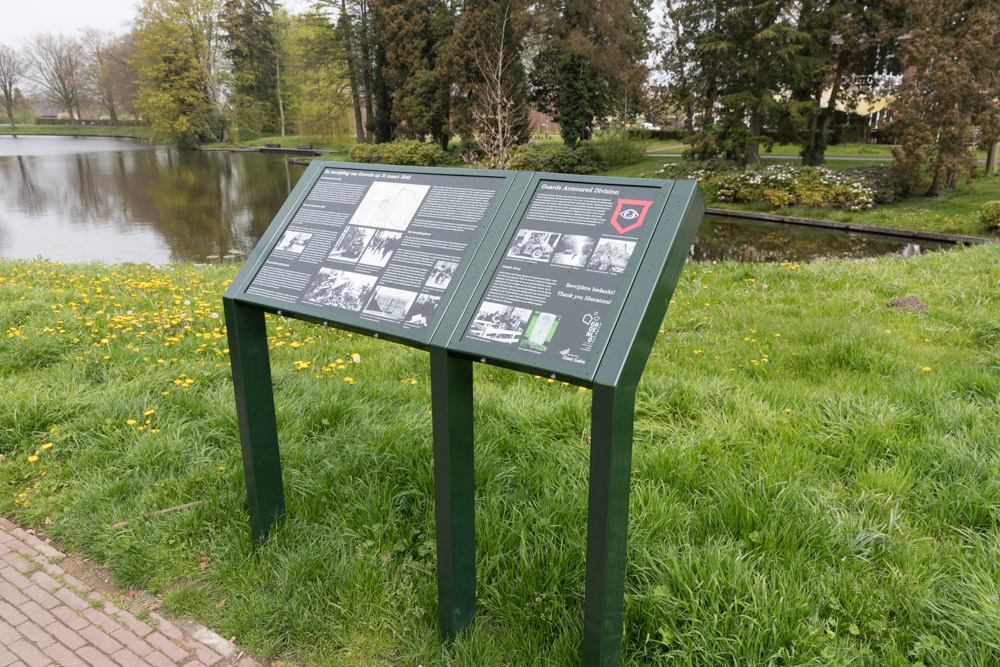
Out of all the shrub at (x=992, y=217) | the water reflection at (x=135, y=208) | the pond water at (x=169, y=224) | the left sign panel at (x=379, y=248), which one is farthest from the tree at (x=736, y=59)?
the left sign panel at (x=379, y=248)

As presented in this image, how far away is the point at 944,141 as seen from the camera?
18703mm

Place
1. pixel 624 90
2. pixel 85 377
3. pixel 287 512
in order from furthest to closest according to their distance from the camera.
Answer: pixel 624 90
pixel 85 377
pixel 287 512

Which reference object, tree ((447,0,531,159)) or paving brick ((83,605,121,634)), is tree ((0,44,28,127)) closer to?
tree ((447,0,531,159))

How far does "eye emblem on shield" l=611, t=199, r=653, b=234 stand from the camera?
7.27 ft

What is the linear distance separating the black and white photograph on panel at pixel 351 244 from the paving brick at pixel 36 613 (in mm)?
1915

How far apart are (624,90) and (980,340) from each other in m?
28.3

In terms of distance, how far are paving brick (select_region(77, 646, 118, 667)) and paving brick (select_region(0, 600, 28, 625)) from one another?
15.5 inches

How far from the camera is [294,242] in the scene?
3.02 m

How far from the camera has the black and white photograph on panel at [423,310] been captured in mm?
2387

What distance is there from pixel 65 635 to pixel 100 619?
127 mm

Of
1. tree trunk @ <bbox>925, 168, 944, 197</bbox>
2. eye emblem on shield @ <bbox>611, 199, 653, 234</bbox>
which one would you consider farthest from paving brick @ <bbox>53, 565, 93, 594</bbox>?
tree trunk @ <bbox>925, 168, 944, 197</bbox>

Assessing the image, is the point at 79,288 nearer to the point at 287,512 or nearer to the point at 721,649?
the point at 287,512

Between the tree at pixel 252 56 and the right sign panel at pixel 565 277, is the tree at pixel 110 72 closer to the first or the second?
the tree at pixel 252 56

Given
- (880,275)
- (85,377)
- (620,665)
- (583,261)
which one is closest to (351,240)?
(583,261)
